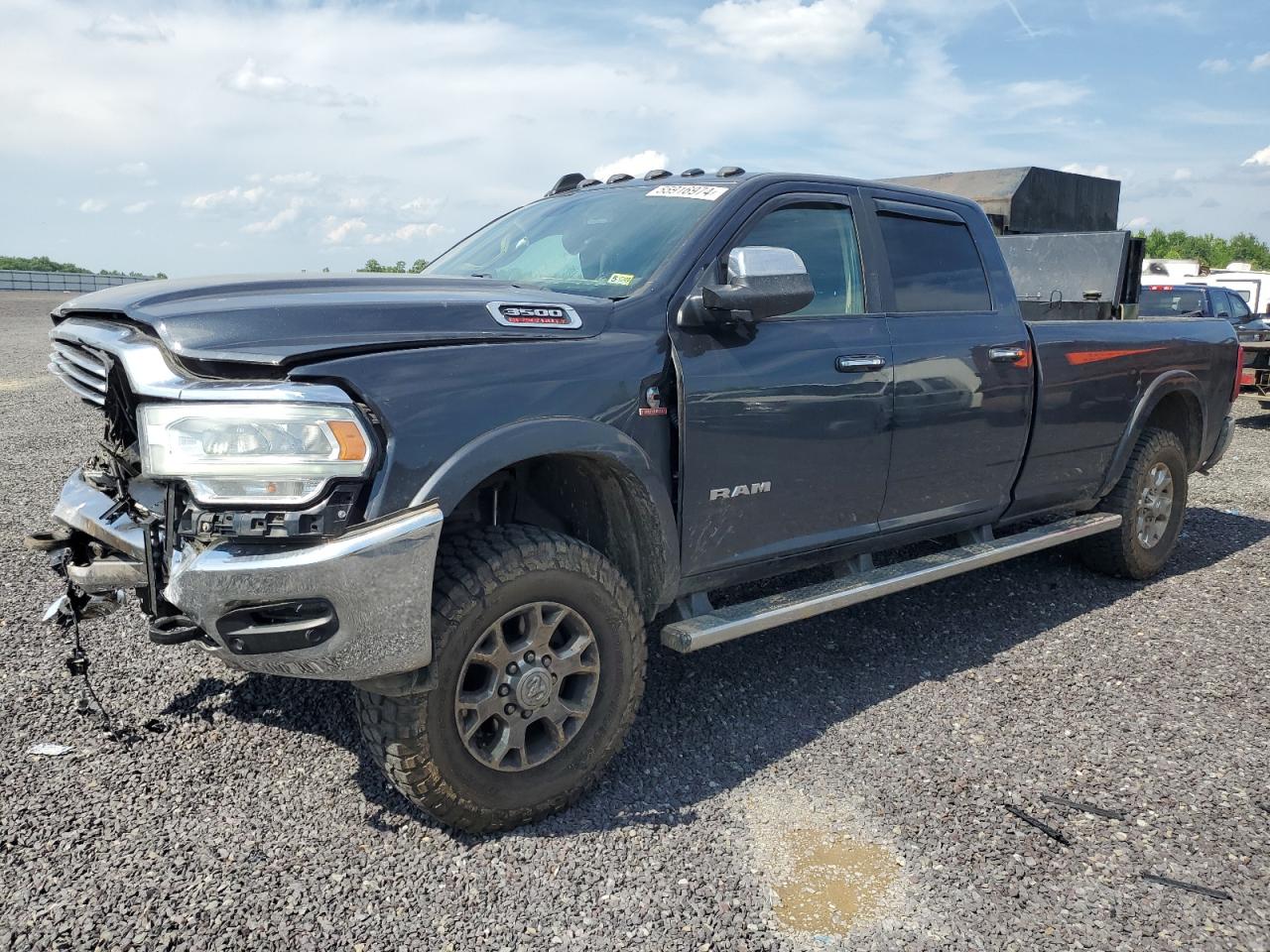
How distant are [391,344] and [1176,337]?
185 inches

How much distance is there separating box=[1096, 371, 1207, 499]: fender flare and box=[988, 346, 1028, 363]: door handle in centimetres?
119

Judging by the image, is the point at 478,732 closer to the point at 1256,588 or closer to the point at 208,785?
the point at 208,785

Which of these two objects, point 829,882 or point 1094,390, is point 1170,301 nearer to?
point 1094,390

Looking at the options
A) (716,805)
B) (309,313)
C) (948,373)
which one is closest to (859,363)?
(948,373)

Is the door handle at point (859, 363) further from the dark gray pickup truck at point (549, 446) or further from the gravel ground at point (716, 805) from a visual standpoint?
the gravel ground at point (716, 805)

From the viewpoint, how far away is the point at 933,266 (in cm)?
434

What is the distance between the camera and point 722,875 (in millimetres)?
2779

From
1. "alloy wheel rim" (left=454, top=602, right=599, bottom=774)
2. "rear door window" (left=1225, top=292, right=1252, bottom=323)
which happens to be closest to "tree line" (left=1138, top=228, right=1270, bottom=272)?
"rear door window" (left=1225, top=292, right=1252, bottom=323)

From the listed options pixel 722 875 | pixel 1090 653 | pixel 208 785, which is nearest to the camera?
pixel 722 875

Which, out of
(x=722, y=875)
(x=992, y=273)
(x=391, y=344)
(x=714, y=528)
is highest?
(x=992, y=273)

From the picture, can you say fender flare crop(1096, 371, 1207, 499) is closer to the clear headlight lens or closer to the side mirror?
the side mirror

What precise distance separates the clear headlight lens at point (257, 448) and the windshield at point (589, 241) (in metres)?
1.20

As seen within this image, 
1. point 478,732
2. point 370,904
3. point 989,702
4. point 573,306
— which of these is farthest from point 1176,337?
point 370,904

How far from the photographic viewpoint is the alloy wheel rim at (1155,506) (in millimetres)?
5613
